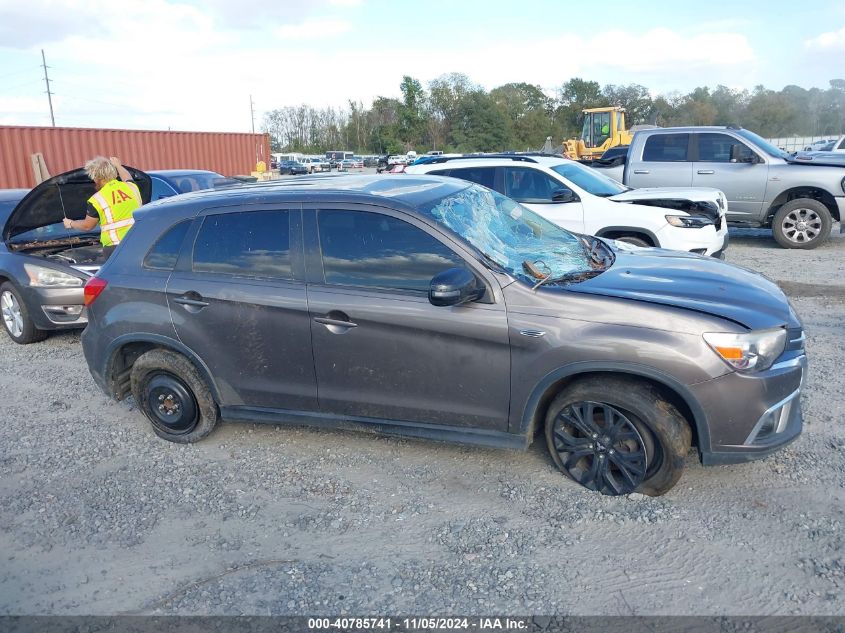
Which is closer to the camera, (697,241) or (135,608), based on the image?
(135,608)

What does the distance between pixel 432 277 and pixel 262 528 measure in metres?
1.61

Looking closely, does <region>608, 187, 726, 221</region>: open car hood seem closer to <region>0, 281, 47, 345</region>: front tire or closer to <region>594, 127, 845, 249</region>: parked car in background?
<region>594, 127, 845, 249</region>: parked car in background

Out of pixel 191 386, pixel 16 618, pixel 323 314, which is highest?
pixel 323 314

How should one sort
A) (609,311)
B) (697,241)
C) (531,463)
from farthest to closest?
(697,241) → (531,463) → (609,311)

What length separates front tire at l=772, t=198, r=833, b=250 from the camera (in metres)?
10.8

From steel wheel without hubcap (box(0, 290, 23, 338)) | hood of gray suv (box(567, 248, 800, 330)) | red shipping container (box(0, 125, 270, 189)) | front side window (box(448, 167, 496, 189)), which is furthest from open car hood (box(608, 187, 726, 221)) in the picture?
red shipping container (box(0, 125, 270, 189))

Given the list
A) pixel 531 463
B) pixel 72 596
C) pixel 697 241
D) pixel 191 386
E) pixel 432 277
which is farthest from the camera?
→ pixel 697 241

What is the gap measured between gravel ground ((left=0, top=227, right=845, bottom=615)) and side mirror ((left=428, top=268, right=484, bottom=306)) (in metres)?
1.12

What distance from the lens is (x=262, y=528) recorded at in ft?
12.0

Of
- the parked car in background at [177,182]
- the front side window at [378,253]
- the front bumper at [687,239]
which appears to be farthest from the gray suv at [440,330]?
the parked car in background at [177,182]

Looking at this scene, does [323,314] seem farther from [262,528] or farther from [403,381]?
[262,528]

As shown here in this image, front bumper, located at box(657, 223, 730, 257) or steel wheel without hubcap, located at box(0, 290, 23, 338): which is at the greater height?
front bumper, located at box(657, 223, 730, 257)

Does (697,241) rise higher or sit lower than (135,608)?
higher

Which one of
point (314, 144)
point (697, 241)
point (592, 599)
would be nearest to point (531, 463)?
point (592, 599)
